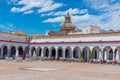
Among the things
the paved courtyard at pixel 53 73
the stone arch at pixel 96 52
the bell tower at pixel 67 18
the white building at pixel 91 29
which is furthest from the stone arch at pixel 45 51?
the bell tower at pixel 67 18

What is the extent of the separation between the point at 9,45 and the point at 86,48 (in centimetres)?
1609

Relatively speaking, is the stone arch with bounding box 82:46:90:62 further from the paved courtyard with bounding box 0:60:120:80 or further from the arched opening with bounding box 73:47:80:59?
the paved courtyard with bounding box 0:60:120:80

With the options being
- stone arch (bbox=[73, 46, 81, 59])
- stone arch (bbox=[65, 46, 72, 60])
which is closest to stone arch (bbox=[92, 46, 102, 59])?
stone arch (bbox=[73, 46, 81, 59])

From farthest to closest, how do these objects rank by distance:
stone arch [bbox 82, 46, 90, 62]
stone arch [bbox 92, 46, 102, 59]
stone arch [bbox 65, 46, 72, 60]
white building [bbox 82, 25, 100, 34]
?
white building [bbox 82, 25, 100, 34]
stone arch [bbox 65, 46, 72, 60]
stone arch [bbox 82, 46, 90, 62]
stone arch [bbox 92, 46, 102, 59]

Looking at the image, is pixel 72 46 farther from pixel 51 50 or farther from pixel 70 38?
pixel 51 50

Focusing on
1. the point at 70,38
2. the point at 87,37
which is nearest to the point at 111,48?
the point at 87,37

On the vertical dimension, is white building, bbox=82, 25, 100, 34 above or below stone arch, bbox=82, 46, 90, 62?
above

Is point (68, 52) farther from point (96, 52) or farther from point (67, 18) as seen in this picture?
point (67, 18)

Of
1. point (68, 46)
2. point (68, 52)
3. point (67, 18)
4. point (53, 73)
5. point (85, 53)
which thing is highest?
point (67, 18)

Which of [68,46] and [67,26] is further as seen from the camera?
[67,26]

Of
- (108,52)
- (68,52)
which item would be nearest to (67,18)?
(68,52)

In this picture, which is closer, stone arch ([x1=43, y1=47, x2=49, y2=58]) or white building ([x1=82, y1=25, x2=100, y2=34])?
stone arch ([x1=43, y1=47, x2=49, y2=58])

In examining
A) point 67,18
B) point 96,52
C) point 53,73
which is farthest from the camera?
point 67,18

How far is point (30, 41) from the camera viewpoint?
4866 cm
